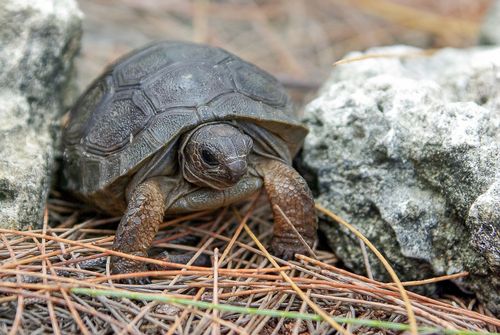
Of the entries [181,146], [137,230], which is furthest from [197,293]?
[181,146]

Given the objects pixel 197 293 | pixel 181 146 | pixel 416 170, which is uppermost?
pixel 416 170

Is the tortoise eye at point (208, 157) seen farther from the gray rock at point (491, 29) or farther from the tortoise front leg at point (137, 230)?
the gray rock at point (491, 29)

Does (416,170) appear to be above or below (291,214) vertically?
above

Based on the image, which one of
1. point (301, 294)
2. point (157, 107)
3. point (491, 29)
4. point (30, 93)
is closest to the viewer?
point (301, 294)

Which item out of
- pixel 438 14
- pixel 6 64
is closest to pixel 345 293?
pixel 6 64

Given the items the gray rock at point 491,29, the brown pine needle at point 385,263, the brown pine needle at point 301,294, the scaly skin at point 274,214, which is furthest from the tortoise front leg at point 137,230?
the gray rock at point 491,29

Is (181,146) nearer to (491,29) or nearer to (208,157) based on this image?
(208,157)
